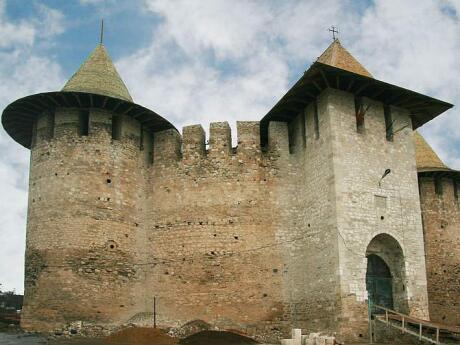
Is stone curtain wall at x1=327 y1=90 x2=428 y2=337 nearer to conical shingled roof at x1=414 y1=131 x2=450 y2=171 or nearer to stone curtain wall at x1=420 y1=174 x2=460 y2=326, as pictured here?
stone curtain wall at x1=420 y1=174 x2=460 y2=326

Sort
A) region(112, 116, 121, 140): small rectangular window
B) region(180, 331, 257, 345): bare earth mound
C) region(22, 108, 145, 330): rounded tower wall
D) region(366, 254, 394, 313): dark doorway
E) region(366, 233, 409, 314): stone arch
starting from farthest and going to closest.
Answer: region(112, 116, 121, 140): small rectangular window, region(366, 254, 394, 313): dark doorway, region(22, 108, 145, 330): rounded tower wall, region(366, 233, 409, 314): stone arch, region(180, 331, 257, 345): bare earth mound

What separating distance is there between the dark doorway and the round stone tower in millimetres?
6873

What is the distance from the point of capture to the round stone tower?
15.8 meters

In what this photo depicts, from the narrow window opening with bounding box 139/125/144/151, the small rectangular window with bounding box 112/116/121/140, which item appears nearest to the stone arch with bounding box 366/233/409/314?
the narrow window opening with bounding box 139/125/144/151

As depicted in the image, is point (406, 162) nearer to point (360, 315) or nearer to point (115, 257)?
point (360, 315)

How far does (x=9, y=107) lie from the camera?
17.1 meters

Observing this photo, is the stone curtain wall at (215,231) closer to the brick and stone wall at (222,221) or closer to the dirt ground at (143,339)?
the brick and stone wall at (222,221)

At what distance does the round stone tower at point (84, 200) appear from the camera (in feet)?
51.7

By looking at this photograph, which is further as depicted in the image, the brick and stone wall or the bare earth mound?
the brick and stone wall

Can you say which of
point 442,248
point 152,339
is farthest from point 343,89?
point 152,339

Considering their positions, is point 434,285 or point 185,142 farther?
point 434,285

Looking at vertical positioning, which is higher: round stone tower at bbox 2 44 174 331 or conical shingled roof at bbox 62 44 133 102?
conical shingled roof at bbox 62 44 133 102

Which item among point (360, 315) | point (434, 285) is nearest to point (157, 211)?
point (360, 315)

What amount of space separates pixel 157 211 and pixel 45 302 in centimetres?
433
